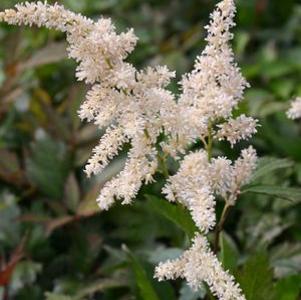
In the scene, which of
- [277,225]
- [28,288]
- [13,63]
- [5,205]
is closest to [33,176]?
[5,205]

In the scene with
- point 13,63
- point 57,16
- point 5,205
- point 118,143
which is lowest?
point 118,143

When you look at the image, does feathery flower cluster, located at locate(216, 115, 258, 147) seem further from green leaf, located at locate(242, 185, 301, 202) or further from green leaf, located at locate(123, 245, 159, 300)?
green leaf, located at locate(123, 245, 159, 300)

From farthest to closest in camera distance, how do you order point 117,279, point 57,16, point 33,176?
point 33,176 → point 117,279 → point 57,16

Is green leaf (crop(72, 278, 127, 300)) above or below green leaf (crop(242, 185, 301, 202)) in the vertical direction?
above

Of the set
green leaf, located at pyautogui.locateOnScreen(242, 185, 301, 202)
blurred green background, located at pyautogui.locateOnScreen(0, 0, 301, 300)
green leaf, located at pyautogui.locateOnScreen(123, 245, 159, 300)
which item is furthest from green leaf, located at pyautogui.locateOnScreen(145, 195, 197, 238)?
green leaf, located at pyautogui.locateOnScreen(123, 245, 159, 300)

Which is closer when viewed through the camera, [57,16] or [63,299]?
[57,16]

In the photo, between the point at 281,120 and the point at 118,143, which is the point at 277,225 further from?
the point at 118,143

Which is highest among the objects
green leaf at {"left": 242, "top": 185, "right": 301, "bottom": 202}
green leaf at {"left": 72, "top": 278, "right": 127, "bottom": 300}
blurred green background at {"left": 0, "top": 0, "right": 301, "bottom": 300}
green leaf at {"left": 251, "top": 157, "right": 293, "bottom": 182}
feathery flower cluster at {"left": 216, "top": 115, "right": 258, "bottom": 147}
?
blurred green background at {"left": 0, "top": 0, "right": 301, "bottom": 300}

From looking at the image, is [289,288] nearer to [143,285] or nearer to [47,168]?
[143,285]

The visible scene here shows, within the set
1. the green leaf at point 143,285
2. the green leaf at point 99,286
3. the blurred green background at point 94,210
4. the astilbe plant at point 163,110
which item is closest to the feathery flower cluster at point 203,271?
the astilbe plant at point 163,110
